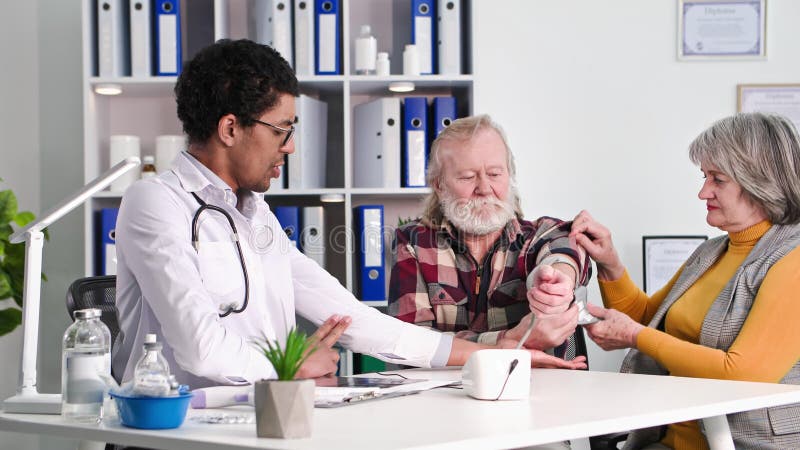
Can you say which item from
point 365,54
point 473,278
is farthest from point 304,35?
point 473,278

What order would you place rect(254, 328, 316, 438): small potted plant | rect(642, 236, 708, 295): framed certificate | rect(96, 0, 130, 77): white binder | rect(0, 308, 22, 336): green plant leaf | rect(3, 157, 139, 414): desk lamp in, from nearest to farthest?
1. rect(254, 328, 316, 438): small potted plant
2. rect(3, 157, 139, 414): desk lamp
3. rect(0, 308, 22, 336): green plant leaf
4. rect(96, 0, 130, 77): white binder
5. rect(642, 236, 708, 295): framed certificate

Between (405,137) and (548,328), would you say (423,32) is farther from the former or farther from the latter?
(548,328)

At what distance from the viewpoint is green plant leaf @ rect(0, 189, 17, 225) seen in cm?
294

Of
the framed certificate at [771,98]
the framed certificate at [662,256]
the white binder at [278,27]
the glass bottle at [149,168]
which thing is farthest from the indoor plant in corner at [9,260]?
the framed certificate at [771,98]

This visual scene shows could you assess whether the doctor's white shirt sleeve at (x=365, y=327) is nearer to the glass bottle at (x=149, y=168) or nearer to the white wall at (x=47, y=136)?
the glass bottle at (x=149, y=168)

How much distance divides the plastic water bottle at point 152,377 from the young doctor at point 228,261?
301 mm

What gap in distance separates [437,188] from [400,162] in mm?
874

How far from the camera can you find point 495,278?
2.32 metres

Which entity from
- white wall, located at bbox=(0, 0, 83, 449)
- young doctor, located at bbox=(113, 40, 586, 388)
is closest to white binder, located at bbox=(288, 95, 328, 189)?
white wall, located at bbox=(0, 0, 83, 449)

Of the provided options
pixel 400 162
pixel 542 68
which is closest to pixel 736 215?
pixel 400 162

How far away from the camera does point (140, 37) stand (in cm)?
332

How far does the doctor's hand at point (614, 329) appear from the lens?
2182 mm

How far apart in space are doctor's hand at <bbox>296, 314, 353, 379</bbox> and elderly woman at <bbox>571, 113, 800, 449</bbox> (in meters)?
0.75

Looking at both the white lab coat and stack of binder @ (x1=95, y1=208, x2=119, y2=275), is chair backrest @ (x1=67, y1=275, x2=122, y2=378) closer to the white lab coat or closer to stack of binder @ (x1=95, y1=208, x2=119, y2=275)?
the white lab coat
